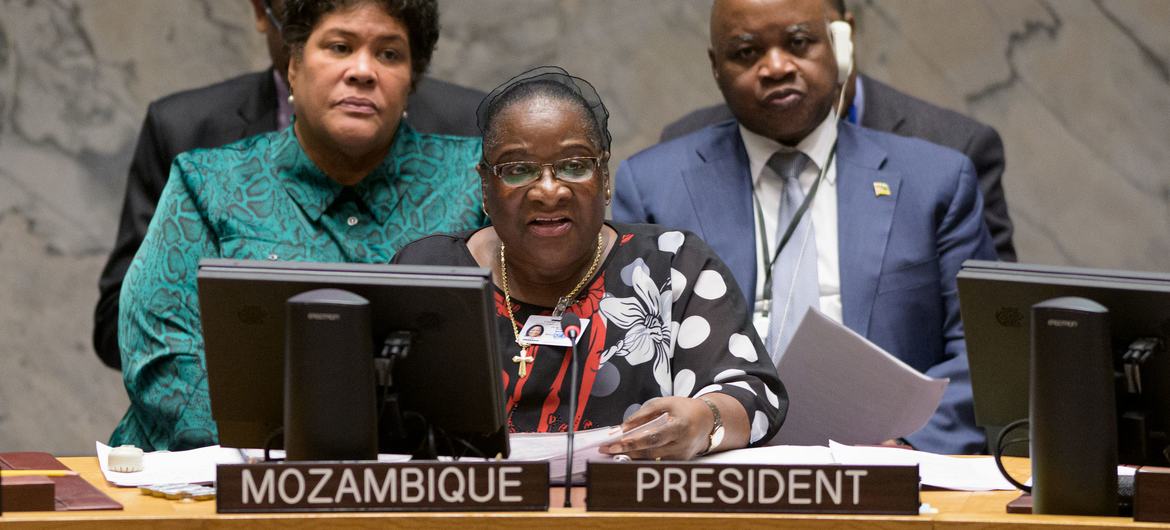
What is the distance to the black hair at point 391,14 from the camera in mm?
3631

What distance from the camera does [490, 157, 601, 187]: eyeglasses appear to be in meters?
2.94

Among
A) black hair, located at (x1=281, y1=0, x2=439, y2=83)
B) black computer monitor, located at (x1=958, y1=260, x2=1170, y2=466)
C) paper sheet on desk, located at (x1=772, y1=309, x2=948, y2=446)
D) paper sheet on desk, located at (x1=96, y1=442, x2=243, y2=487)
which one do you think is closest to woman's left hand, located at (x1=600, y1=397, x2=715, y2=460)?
black computer monitor, located at (x1=958, y1=260, x2=1170, y2=466)

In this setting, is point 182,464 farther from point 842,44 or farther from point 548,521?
point 842,44

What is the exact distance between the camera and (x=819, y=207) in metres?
4.01

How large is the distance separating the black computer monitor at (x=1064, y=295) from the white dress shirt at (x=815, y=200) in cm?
132

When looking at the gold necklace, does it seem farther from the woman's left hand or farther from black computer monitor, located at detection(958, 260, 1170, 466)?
black computer monitor, located at detection(958, 260, 1170, 466)

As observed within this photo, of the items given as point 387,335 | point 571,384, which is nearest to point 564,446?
point 571,384

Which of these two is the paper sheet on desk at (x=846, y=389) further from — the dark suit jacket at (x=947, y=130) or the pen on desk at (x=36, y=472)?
the dark suit jacket at (x=947, y=130)

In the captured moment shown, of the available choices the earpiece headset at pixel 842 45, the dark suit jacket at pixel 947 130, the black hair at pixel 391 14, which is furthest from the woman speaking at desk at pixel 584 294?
the dark suit jacket at pixel 947 130

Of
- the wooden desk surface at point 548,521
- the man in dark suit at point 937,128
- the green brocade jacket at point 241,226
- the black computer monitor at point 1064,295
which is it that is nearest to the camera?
the wooden desk surface at point 548,521

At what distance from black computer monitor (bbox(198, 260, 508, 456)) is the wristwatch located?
376 mm

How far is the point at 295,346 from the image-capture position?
2.37m

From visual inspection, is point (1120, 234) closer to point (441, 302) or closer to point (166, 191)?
point (166, 191)

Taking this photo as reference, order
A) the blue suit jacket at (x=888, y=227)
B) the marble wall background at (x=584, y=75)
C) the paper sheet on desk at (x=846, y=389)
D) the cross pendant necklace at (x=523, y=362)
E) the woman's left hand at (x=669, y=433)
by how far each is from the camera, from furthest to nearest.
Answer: the marble wall background at (x=584, y=75), the blue suit jacket at (x=888, y=227), the paper sheet on desk at (x=846, y=389), the cross pendant necklace at (x=523, y=362), the woman's left hand at (x=669, y=433)
